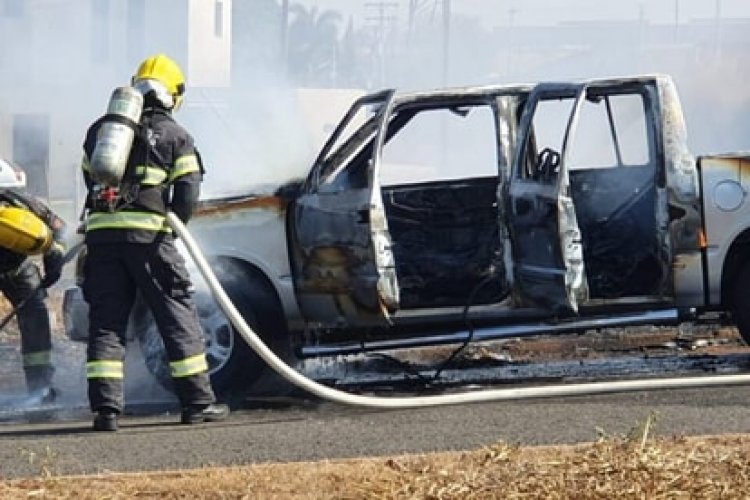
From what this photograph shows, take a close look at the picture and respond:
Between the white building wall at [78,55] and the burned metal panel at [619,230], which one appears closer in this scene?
the burned metal panel at [619,230]

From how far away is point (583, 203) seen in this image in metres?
9.82

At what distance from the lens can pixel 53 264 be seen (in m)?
9.23

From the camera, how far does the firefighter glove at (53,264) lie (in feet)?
30.0

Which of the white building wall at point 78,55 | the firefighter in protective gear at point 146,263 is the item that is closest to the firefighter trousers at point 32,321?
the firefighter in protective gear at point 146,263

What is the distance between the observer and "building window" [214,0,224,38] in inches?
1158

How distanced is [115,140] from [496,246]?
106 inches

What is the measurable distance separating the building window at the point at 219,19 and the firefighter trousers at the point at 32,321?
2009cm

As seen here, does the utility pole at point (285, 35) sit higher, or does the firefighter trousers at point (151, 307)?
the utility pole at point (285, 35)

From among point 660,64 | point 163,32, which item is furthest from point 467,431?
point 660,64

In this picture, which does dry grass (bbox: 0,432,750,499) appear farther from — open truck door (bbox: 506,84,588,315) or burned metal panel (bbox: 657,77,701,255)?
burned metal panel (bbox: 657,77,701,255)

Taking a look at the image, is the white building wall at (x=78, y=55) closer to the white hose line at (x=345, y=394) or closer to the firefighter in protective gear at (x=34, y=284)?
the firefighter in protective gear at (x=34, y=284)

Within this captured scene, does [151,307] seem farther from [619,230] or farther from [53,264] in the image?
[619,230]

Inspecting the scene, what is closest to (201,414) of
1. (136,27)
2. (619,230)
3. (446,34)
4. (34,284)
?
(34,284)

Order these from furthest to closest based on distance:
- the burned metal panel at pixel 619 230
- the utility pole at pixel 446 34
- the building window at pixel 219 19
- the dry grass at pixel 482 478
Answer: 1. the building window at pixel 219 19
2. the utility pole at pixel 446 34
3. the burned metal panel at pixel 619 230
4. the dry grass at pixel 482 478
